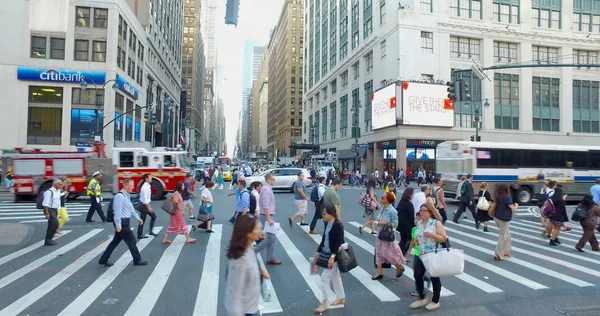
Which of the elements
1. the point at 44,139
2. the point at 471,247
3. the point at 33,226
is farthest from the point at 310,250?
the point at 44,139

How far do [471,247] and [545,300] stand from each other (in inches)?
152

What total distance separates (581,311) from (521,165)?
16299mm

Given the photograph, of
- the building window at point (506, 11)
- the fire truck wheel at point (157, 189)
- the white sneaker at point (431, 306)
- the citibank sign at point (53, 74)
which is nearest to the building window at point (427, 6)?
the building window at point (506, 11)

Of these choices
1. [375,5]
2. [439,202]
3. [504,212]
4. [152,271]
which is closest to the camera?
[152,271]

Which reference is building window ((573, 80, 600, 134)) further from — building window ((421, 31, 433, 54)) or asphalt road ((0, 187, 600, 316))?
asphalt road ((0, 187, 600, 316))

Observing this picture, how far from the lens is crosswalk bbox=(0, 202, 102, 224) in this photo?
532 inches

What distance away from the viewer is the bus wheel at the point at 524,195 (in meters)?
19.2

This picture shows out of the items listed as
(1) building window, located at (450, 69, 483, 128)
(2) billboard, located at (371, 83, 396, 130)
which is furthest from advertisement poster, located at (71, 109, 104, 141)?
(1) building window, located at (450, 69, 483, 128)

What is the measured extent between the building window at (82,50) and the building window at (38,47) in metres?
2.91

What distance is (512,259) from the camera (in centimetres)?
827

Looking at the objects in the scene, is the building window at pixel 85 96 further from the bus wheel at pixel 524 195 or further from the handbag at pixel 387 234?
the handbag at pixel 387 234

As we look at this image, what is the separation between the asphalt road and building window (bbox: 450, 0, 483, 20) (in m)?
35.8

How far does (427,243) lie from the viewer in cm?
525

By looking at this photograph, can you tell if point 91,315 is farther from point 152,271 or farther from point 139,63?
point 139,63
